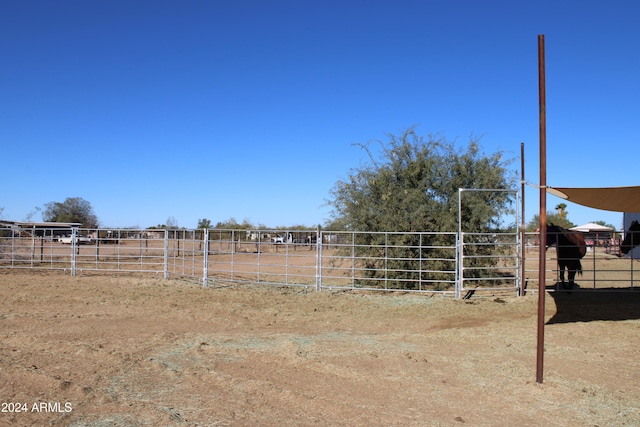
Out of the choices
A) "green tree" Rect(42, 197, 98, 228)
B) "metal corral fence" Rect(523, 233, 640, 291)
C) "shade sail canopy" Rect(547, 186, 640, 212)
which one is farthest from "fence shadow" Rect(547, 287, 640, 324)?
"green tree" Rect(42, 197, 98, 228)

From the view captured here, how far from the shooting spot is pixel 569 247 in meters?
11.3

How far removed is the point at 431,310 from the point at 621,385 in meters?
4.72

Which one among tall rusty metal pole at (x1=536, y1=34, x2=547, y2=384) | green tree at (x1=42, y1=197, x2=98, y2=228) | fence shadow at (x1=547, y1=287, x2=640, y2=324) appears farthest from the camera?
green tree at (x1=42, y1=197, x2=98, y2=228)

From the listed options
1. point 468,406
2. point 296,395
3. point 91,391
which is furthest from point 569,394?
point 91,391

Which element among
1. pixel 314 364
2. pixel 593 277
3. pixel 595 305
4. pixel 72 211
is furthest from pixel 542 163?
pixel 72 211

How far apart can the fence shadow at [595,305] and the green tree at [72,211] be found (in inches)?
2424

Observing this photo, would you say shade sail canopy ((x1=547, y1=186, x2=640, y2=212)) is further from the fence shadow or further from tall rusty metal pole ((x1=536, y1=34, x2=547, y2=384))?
the fence shadow

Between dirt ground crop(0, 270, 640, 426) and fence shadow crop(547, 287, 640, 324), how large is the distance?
0.26 feet

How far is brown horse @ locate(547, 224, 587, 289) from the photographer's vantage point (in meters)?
11.2

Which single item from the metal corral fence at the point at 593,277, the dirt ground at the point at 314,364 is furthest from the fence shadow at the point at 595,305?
the metal corral fence at the point at 593,277

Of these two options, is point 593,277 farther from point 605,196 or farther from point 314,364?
point 314,364

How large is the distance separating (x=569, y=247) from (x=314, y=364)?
851cm

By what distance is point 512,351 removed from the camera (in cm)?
605

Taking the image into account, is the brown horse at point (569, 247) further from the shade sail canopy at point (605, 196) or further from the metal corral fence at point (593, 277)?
the shade sail canopy at point (605, 196)
